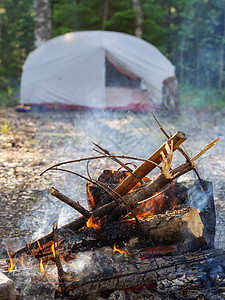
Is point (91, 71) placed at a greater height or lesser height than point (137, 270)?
lesser

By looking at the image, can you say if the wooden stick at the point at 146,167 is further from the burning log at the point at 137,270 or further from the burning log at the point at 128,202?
the burning log at the point at 137,270

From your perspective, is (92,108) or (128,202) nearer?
(128,202)

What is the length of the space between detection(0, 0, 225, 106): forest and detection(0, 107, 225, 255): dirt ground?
4.81m

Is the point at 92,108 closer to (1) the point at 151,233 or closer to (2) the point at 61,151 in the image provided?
(2) the point at 61,151

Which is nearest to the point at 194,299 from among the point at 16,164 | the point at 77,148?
the point at 16,164

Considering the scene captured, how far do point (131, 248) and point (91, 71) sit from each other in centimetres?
900

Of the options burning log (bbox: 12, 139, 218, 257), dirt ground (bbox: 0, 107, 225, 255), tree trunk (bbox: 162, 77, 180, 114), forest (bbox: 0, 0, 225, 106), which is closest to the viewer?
burning log (bbox: 12, 139, 218, 257)

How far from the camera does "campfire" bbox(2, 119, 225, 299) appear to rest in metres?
2.23

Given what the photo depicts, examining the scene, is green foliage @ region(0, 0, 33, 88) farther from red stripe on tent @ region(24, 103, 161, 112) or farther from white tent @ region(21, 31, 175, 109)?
red stripe on tent @ region(24, 103, 161, 112)

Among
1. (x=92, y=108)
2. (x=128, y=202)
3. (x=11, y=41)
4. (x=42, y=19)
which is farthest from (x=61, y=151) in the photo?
(x=11, y=41)

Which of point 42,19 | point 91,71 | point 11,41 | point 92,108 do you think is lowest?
point 92,108

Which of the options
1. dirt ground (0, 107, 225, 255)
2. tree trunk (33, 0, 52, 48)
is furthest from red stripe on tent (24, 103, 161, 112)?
tree trunk (33, 0, 52, 48)

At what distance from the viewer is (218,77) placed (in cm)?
1470

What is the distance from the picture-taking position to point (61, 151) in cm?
626
